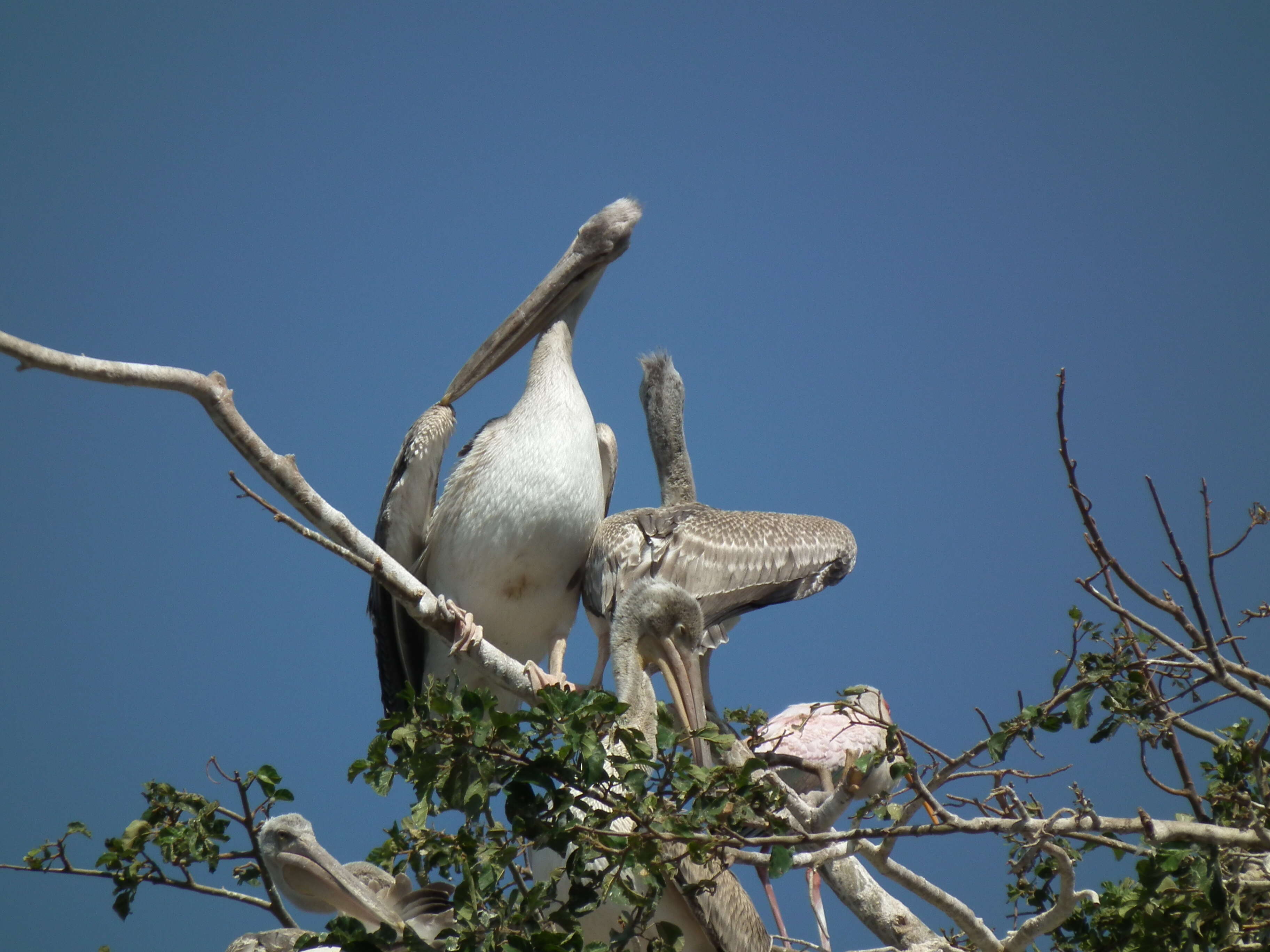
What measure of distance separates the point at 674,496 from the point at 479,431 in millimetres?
1767

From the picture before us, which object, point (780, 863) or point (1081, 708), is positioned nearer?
point (780, 863)

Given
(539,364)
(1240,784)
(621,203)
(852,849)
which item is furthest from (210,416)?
(621,203)

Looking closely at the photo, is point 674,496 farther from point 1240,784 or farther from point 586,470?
point 1240,784

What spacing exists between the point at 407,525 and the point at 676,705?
6.51ft

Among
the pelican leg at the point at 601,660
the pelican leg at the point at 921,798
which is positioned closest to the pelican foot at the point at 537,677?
the pelican leg at the point at 601,660

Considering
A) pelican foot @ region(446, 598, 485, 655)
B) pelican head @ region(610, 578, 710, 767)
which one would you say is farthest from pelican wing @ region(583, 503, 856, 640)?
pelican foot @ region(446, 598, 485, 655)

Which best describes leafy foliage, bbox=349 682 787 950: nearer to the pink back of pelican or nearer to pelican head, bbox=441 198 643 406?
the pink back of pelican

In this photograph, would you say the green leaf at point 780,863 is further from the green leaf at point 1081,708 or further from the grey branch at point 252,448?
the grey branch at point 252,448

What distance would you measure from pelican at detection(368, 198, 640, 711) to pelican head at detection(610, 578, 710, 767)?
78cm

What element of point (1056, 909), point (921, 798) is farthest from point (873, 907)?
point (921, 798)

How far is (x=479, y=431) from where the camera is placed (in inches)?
261

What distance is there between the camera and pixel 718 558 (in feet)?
20.2

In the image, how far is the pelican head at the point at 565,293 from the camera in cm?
728

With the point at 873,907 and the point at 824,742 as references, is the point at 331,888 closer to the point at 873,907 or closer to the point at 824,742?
the point at 873,907
